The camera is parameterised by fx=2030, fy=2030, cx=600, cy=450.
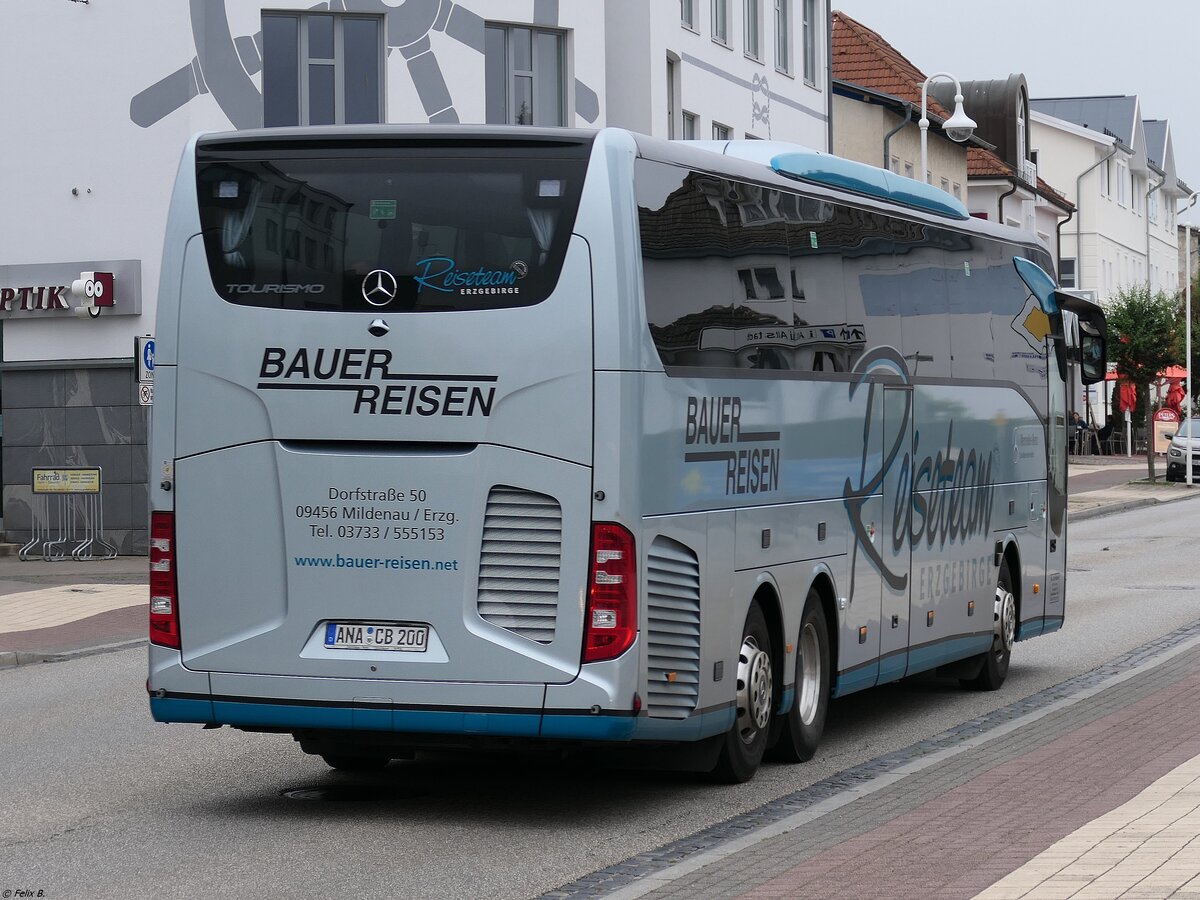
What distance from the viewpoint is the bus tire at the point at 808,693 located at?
1080 cm

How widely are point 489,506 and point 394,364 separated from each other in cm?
75

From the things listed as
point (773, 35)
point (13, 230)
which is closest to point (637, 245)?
point (13, 230)

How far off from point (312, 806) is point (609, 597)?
1934mm

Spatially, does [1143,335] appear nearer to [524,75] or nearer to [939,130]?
[939,130]

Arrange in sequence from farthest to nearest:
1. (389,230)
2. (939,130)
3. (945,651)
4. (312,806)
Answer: (939,130) → (945,651) → (312,806) → (389,230)

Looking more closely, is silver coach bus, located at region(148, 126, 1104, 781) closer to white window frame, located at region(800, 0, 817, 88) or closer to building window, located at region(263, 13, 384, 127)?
building window, located at region(263, 13, 384, 127)

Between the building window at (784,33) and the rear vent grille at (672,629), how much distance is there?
3233cm

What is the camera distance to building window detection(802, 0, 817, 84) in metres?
41.9

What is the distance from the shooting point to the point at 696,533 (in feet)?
30.6

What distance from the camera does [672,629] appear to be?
29.7ft

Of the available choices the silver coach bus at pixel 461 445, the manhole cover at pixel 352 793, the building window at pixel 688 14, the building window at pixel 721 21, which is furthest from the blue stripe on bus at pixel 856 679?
the building window at pixel 721 21

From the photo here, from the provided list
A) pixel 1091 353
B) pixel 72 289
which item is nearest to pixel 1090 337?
pixel 1091 353

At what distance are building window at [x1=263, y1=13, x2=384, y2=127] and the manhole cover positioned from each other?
19.1 m

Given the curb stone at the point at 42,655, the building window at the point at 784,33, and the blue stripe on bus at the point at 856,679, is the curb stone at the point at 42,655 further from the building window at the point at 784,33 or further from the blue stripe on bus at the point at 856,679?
the building window at the point at 784,33
